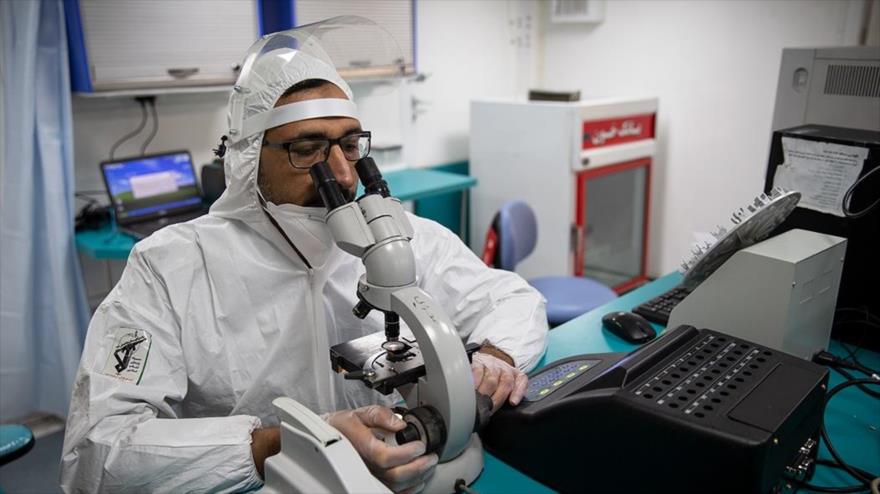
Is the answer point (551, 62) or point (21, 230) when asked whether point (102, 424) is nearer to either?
point (21, 230)

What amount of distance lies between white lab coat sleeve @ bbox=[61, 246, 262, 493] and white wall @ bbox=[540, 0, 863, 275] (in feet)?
8.50

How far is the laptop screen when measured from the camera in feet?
7.83

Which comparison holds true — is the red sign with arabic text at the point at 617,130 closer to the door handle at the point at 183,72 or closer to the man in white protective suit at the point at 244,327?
the door handle at the point at 183,72

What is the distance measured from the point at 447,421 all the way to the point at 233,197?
2.26 feet

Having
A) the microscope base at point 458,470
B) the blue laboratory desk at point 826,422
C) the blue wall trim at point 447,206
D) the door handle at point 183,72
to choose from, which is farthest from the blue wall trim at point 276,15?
the microscope base at point 458,470

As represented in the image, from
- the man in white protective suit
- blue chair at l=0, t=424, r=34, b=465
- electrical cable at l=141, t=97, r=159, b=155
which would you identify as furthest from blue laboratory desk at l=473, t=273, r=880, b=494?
electrical cable at l=141, t=97, r=159, b=155

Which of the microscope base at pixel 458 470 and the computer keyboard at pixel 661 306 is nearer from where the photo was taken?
the microscope base at pixel 458 470

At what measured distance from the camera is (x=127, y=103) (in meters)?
2.59

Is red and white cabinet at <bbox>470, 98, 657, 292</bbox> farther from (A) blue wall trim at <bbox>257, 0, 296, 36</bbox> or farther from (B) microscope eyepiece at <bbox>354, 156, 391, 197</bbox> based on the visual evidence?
(B) microscope eyepiece at <bbox>354, 156, 391, 197</bbox>

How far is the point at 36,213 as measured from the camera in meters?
2.28

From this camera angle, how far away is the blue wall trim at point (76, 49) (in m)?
2.13

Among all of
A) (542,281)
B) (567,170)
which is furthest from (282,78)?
(567,170)

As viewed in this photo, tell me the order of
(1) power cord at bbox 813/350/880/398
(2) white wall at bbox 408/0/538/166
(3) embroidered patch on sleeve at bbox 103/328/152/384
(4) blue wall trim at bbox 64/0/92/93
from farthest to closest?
1. (2) white wall at bbox 408/0/538/166
2. (4) blue wall trim at bbox 64/0/92/93
3. (1) power cord at bbox 813/350/880/398
4. (3) embroidered patch on sleeve at bbox 103/328/152/384

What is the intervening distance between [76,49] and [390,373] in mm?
1945
